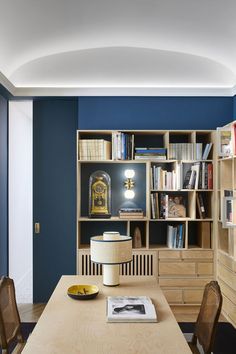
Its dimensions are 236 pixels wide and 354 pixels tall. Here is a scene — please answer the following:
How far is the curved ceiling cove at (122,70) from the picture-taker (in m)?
4.25

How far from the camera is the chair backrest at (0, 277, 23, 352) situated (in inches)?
83.6

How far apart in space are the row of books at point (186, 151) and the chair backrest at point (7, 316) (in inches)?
102

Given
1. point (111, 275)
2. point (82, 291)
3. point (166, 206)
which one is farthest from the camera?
point (166, 206)

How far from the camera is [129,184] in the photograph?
467cm

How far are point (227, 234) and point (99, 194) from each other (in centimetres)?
154

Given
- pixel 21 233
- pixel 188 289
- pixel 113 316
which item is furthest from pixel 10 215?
pixel 113 316

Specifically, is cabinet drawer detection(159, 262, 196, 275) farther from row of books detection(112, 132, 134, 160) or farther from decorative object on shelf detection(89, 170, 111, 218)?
row of books detection(112, 132, 134, 160)

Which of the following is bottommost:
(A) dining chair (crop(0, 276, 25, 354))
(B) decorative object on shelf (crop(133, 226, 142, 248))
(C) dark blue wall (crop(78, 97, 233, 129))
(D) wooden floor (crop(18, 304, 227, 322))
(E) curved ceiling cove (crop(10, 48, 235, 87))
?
(D) wooden floor (crop(18, 304, 227, 322))

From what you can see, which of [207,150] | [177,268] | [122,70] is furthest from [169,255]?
[122,70]

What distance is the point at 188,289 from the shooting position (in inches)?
170

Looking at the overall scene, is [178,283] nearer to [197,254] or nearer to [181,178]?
[197,254]

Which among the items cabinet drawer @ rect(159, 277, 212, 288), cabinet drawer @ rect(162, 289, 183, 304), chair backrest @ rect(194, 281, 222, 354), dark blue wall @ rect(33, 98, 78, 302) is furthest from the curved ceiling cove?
chair backrest @ rect(194, 281, 222, 354)

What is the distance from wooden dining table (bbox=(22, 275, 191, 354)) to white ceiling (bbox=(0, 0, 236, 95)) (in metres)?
2.21

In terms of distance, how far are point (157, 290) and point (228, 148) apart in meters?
1.98
